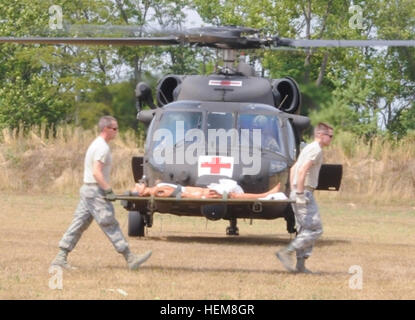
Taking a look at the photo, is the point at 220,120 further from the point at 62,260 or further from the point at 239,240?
the point at 62,260

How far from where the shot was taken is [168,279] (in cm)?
1527

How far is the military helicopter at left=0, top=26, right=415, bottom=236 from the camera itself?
65.4 feet

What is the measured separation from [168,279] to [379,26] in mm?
40752

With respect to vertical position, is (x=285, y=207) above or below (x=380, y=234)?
above

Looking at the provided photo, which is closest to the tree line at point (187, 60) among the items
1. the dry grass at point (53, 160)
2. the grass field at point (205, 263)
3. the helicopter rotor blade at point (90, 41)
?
the dry grass at point (53, 160)

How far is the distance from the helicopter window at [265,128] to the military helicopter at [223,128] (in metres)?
0.02

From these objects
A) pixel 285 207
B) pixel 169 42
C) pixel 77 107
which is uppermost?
pixel 169 42

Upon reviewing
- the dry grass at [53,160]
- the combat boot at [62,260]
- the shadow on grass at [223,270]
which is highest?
the combat boot at [62,260]

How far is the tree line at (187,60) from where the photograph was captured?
48406mm

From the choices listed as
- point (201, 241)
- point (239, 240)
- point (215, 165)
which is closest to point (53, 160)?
point (239, 240)

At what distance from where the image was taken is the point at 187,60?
177ft

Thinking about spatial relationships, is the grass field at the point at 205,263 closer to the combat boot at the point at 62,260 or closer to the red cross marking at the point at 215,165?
the combat boot at the point at 62,260

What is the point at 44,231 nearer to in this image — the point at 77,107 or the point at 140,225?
the point at 140,225
